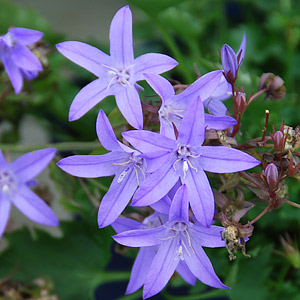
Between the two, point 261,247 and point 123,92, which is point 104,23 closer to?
point 261,247

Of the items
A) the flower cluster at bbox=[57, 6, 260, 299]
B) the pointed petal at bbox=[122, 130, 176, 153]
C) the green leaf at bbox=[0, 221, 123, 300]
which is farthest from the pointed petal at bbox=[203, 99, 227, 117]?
the green leaf at bbox=[0, 221, 123, 300]

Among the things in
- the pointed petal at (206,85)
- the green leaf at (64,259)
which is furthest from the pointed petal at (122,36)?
the green leaf at (64,259)

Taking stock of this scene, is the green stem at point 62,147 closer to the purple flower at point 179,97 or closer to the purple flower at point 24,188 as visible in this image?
the purple flower at point 24,188

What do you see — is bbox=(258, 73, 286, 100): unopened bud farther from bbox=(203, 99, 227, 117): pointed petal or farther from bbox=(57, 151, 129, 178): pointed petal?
bbox=(57, 151, 129, 178): pointed petal

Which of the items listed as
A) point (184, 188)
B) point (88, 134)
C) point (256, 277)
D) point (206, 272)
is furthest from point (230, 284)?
point (88, 134)

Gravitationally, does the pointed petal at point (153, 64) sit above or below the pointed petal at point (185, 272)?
above

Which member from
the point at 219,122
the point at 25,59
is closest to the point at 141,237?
the point at 219,122

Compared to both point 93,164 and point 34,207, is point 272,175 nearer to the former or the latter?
point 93,164

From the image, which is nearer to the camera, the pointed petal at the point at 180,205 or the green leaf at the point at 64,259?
the pointed petal at the point at 180,205
